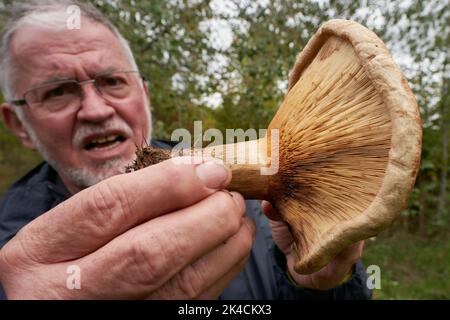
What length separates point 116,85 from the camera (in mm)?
2162

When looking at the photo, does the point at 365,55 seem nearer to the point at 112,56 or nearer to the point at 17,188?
the point at 112,56

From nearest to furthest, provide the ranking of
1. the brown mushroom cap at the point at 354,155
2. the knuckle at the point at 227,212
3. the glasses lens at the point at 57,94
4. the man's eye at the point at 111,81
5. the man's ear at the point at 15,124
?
1. the brown mushroom cap at the point at 354,155
2. the knuckle at the point at 227,212
3. the glasses lens at the point at 57,94
4. the man's eye at the point at 111,81
5. the man's ear at the point at 15,124

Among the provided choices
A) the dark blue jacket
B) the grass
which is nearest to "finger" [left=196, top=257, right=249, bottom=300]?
the dark blue jacket

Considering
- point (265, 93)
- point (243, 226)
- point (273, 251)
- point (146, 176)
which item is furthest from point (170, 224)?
point (265, 93)

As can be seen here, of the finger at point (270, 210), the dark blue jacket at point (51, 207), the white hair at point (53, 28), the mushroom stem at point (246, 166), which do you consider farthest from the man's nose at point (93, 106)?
the finger at point (270, 210)

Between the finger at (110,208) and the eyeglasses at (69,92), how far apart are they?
124cm

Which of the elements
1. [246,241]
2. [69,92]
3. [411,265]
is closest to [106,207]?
[246,241]

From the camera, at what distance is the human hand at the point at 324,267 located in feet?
4.10

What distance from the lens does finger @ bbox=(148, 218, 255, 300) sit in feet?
3.31

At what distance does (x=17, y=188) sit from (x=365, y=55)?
227 centimetres

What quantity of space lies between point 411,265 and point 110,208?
6.43m

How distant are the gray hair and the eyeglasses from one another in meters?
0.20

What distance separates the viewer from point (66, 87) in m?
2.04

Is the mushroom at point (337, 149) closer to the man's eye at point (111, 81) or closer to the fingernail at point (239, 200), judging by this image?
the fingernail at point (239, 200)
